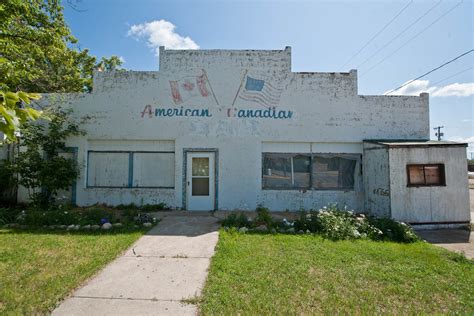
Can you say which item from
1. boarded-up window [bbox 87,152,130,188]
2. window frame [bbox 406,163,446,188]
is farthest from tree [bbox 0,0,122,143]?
window frame [bbox 406,163,446,188]

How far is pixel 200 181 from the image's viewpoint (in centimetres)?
921

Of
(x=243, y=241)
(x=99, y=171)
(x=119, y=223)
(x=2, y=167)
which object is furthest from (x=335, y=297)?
(x=2, y=167)

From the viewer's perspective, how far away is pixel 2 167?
8562 millimetres

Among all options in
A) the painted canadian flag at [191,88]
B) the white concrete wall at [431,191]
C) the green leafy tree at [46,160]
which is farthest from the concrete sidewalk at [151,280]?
the white concrete wall at [431,191]

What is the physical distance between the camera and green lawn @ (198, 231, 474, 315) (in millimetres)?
3336

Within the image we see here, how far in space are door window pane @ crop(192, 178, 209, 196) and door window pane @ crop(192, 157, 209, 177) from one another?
0.76 feet

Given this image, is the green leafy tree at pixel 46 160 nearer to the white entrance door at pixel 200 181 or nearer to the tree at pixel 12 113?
the white entrance door at pixel 200 181

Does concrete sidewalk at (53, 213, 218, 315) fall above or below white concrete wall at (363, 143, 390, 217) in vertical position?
below

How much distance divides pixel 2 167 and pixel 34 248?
5514 millimetres

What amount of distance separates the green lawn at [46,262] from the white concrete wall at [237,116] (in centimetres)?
333

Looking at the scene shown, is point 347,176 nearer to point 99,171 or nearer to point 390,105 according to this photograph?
point 390,105

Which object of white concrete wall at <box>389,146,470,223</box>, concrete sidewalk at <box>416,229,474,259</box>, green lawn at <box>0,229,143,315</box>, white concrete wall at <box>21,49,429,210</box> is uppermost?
white concrete wall at <box>21,49,429,210</box>

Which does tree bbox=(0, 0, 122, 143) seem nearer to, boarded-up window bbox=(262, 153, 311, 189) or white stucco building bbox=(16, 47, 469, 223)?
white stucco building bbox=(16, 47, 469, 223)

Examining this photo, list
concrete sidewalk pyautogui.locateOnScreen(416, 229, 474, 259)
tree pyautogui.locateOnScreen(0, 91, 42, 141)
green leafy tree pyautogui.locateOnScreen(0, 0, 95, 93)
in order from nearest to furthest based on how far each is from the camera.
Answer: tree pyautogui.locateOnScreen(0, 91, 42, 141) < green leafy tree pyautogui.locateOnScreen(0, 0, 95, 93) < concrete sidewalk pyautogui.locateOnScreen(416, 229, 474, 259)
